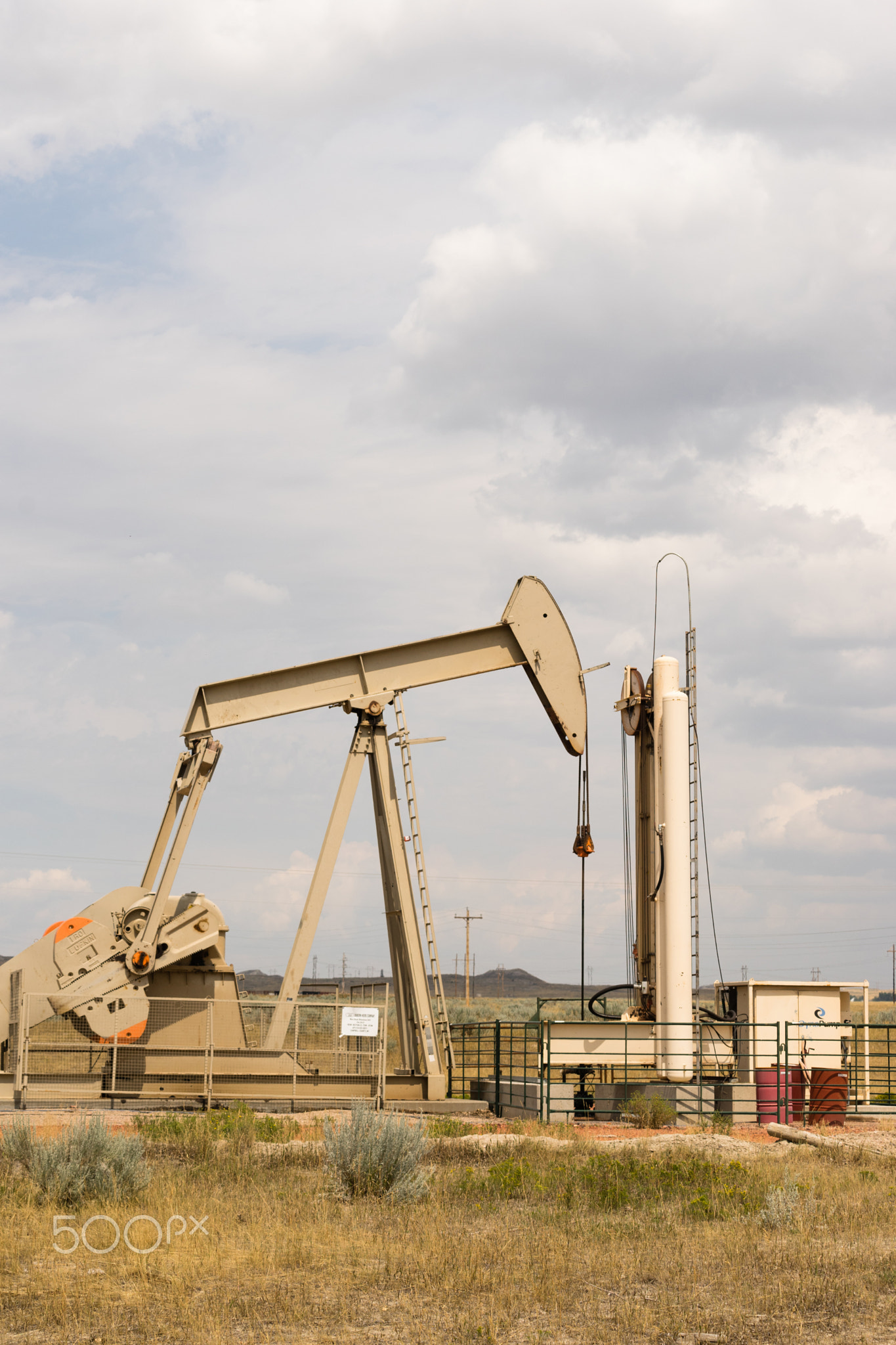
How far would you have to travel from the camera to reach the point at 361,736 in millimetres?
15227

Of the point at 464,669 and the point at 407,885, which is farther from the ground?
the point at 464,669

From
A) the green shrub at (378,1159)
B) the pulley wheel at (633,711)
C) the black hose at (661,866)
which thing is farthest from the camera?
the pulley wheel at (633,711)

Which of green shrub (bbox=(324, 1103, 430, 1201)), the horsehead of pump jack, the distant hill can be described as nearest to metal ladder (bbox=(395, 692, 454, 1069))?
the horsehead of pump jack

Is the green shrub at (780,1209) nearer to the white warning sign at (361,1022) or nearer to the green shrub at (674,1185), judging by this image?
the green shrub at (674,1185)

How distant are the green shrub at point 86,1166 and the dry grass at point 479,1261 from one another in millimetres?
163

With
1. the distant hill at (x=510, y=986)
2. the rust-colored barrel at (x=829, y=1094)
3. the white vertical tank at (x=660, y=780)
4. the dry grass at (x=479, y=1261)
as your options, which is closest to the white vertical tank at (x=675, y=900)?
the white vertical tank at (x=660, y=780)

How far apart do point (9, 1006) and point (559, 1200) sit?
7633 mm

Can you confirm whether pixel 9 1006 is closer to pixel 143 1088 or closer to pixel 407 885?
pixel 143 1088

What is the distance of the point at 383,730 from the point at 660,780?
3499 mm

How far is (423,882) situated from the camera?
15094mm

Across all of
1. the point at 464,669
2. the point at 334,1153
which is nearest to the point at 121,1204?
Result: the point at 334,1153

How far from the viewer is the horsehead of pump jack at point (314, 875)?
14500 millimetres

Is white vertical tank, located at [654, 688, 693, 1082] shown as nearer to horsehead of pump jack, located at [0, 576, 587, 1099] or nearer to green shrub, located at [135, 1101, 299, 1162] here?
horsehead of pump jack, located at [0, 576, 587, 1099]

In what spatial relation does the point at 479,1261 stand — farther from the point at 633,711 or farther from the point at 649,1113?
the point at 633,711
